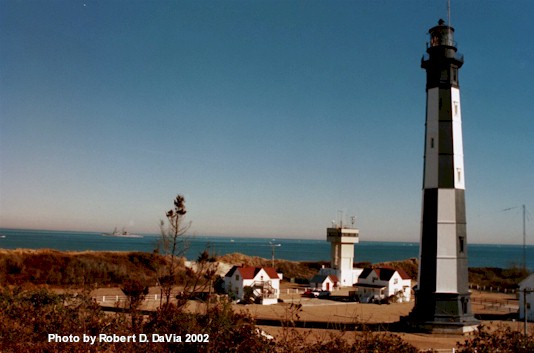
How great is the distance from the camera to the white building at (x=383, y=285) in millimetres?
46750

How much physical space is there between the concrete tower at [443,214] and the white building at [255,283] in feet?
57.3

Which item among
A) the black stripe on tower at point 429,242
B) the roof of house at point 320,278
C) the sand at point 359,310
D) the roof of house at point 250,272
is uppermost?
the black stripe on tower at point 429,242

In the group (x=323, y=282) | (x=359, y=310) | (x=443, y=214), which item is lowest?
(x=359, y=310)

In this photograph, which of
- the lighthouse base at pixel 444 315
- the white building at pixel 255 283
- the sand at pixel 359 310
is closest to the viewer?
the sand at pixel 359 310

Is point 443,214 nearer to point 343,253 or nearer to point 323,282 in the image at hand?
point 323,282

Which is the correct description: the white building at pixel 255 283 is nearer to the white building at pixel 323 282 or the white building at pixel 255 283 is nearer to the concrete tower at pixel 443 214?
the white building at pixel 323 282

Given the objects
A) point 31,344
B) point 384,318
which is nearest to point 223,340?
point 31,344

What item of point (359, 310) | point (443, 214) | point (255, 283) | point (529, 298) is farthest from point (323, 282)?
point (443, 214)

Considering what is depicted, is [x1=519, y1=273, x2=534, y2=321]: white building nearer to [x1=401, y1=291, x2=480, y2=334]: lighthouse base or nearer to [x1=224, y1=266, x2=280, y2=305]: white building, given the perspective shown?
[x1=401, y1=291, x2=480, y2=334]: lighthouse base

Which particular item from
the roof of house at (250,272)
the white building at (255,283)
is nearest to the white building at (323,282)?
the white building at (255,283)

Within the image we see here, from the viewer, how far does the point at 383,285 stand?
47156 millimetres

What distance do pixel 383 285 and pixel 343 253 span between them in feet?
40.7

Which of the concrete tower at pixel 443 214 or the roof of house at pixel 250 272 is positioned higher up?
Result: the concrete tower at pixel 443 214

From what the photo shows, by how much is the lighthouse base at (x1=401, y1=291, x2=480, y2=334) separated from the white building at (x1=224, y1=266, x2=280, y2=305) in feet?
57.4
